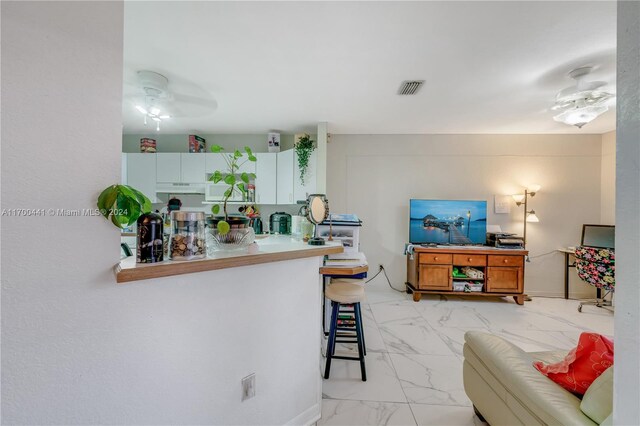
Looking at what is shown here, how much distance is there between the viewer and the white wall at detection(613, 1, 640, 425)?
18.6 inches

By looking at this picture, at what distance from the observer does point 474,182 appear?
407 centimetres

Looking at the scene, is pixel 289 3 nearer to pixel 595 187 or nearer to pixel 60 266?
pixel 60 266

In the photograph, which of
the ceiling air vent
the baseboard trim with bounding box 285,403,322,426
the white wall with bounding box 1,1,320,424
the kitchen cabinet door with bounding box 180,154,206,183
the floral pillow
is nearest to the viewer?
the white wall with bounding box 1,1,320,424

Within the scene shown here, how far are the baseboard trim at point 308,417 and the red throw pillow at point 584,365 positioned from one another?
1.23 meters

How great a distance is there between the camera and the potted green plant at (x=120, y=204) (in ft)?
2.76

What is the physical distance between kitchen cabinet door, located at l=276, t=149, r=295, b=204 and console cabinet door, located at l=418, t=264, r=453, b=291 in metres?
2.16

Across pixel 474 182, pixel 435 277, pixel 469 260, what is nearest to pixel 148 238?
pixel 435 277

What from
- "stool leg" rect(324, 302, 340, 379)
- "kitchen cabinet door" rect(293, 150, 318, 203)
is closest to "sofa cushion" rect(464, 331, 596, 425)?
"stool leg" rect(324, 302, 340, 379)

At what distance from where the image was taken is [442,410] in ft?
5.54

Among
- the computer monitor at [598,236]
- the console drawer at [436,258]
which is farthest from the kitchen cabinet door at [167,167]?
the computer monitor at [598,236]

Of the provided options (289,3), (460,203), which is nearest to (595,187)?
(460,203)

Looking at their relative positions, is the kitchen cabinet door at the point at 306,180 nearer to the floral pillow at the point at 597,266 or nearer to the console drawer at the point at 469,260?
the console drawer at the point at 469,260

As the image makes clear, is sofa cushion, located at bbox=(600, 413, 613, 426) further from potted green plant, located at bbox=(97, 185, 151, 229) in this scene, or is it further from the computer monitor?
the computer monitor

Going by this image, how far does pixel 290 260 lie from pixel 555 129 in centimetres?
458
